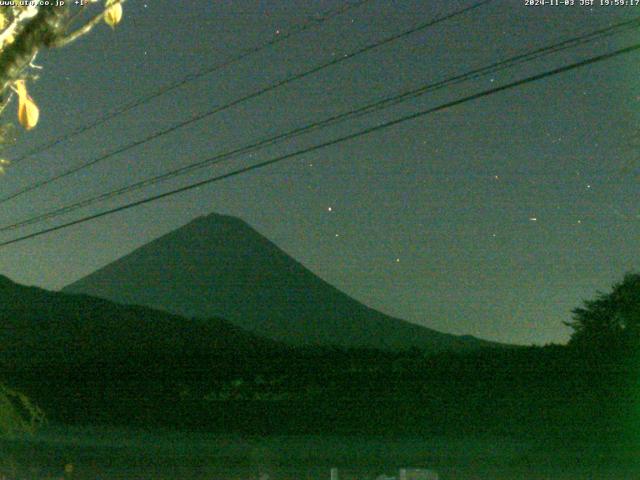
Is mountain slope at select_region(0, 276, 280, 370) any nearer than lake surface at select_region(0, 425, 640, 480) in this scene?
No

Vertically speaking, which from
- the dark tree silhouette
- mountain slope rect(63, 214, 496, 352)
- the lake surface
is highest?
mountain slope rect(63, 214, 496, 352)

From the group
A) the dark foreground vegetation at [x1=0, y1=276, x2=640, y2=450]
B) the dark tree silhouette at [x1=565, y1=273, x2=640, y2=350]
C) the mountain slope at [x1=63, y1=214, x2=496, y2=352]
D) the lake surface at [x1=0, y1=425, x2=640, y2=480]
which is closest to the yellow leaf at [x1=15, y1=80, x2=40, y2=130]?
the lake surface at [x1=0, y1=425, x2=640, y2=480]

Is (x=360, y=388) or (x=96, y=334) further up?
(x=96, y=334)

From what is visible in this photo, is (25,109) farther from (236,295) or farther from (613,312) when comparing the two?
(236,295)

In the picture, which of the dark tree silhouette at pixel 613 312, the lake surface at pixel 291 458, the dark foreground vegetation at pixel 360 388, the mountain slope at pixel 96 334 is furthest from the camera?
the mountain slope at pixel 96 334

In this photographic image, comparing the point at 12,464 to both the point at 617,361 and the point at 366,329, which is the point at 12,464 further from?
the point at 366,329

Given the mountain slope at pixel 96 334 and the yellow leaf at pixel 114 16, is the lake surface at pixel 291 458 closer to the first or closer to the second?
the mountain slope at pixel 96 334

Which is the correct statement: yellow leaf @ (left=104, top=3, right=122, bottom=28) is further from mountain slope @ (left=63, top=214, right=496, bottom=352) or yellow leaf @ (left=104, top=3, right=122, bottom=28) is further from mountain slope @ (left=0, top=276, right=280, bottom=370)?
mountain slope @ (left=63, top=214, right=496, bottom=352)

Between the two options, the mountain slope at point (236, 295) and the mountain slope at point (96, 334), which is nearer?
A: the mountain slope at point (96, 334)

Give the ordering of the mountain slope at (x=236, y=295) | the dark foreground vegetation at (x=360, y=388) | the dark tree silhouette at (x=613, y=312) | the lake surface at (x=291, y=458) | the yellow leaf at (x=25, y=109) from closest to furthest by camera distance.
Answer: the yellow leaf at (x=25, y=109) < the lake surface at (x=291, y=458) < the dark foreground vegetation at (x=360, y=388) < the dark tree silhouette at (x=613, y=312) < the mountain slope at (x=236, y=295)

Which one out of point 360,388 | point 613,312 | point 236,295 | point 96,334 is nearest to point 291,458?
point 360,388

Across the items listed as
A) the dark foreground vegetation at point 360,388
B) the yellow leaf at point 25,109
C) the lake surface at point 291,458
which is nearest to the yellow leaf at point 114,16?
the yellow leaf at point 25,109

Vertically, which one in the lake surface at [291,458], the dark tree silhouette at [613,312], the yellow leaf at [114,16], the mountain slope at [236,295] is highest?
the mountain slope at [236,295]

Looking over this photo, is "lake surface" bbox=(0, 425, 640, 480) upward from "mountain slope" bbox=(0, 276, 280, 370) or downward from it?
downward
